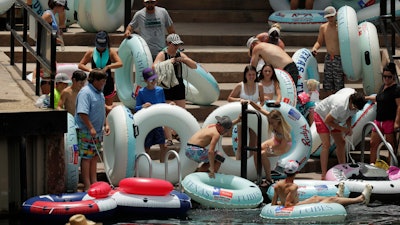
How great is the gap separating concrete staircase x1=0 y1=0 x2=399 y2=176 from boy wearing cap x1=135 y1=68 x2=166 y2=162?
1.52 feet

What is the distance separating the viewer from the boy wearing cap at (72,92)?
20.9 metres

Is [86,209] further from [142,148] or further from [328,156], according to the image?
[328,156]

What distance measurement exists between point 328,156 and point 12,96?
488 centimetres

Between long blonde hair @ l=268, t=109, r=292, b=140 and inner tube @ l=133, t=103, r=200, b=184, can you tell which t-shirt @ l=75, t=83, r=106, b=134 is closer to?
inner tube @ l=133, t=103, r=200, b=184

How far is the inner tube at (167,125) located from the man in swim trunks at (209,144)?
1.23 feet

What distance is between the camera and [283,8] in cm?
2875

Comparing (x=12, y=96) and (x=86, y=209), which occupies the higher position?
(x=12, y=96)

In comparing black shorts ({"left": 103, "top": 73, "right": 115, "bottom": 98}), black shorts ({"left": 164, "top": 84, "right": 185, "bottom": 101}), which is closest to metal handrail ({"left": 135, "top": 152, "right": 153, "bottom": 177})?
black shorts ({"left": 164, "top": 84, "right": 185, "bottom": 101})

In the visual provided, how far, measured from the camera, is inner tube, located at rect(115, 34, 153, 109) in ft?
75.4

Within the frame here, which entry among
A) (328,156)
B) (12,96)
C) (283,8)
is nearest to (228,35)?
(283,8)

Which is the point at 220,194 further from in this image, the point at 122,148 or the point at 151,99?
the point at 151,99

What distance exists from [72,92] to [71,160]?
4.12ft

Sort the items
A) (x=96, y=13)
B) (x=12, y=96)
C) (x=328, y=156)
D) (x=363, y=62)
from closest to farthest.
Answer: (x=12, y=96) < (x=328, y=156) < (x=363, y=62) < (x=96, y=13)

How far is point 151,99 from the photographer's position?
2169cm
